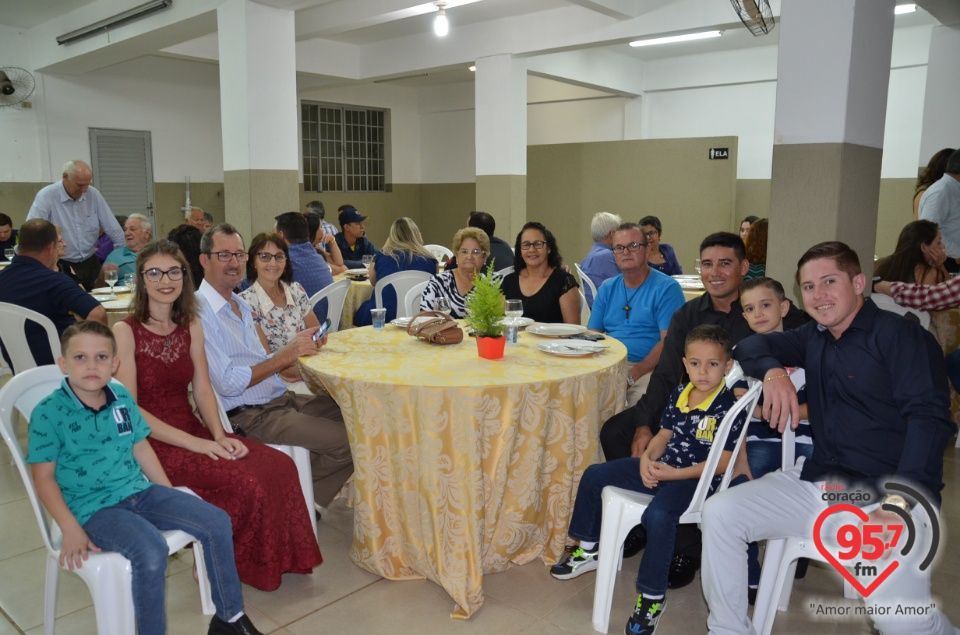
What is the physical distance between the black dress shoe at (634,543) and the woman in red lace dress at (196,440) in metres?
1.23

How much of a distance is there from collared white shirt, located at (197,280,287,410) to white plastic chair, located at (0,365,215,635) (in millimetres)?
512

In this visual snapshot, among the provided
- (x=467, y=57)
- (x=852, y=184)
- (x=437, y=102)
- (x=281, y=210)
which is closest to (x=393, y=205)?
(x=437, y=102)

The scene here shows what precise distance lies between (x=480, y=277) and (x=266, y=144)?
388cm

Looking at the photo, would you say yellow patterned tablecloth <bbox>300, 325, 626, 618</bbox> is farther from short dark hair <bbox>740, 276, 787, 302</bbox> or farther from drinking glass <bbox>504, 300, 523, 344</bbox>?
short dark hair <bbox>740, 276, 787, 302</bbox>

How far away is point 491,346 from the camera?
2.71 meters

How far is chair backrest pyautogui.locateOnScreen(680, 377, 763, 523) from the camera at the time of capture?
2170 mm

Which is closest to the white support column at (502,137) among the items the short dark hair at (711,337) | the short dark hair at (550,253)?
the short dark hair at (550,253)

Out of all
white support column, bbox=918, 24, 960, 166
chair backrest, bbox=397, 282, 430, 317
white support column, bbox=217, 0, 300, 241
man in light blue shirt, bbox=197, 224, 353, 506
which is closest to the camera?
man in light blue shirt, bbox=197, 224, 353, 506

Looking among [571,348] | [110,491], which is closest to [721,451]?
[571,348]

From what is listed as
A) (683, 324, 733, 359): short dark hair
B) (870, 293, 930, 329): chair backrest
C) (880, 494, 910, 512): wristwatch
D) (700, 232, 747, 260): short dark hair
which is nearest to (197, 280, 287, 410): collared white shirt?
(683, 324, 733, 359): short dark hair

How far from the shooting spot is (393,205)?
504 inches

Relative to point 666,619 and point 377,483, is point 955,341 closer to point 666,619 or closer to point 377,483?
point 666,619

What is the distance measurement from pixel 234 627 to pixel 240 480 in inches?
18.0

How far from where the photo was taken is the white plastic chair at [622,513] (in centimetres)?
222
